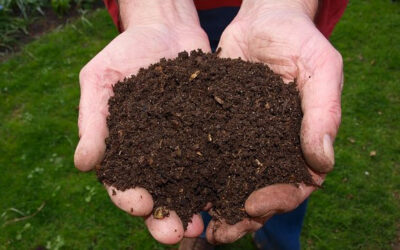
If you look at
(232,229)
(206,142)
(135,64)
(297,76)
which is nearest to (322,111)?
(297,76)

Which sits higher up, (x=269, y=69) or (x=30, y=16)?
(x=269, y=69)

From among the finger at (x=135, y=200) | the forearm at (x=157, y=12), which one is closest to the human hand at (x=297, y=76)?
the finger at (x=135, y=200)

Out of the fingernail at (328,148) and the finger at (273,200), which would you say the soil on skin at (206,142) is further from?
the fingernail at (328,148)

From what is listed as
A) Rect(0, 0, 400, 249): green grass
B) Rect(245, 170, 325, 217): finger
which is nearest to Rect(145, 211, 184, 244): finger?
Rect(245, 170, 325, 217): finger

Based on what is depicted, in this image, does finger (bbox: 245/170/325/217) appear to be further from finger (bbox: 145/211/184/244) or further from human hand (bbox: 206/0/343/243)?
finger (bbox: 145/211/184/244)

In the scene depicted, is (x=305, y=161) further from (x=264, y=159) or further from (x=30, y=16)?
(x=30, y=16)

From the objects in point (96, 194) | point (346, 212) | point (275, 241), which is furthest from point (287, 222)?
point (96, 194)
